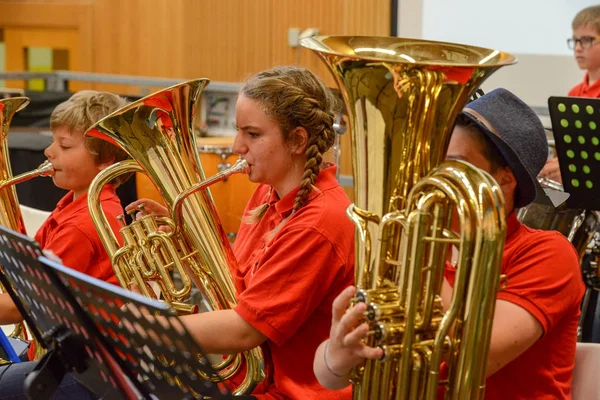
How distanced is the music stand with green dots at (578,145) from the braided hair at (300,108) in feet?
3.04

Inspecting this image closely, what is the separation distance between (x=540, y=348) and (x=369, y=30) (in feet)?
16.7

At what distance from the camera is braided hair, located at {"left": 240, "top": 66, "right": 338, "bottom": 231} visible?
6.47ft

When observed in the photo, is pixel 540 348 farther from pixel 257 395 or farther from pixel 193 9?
pixel 193 9

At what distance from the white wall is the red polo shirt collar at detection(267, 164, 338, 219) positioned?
A: 3689mm

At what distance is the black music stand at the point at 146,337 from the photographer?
1337 mm

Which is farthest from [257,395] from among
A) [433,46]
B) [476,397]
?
[433,46]

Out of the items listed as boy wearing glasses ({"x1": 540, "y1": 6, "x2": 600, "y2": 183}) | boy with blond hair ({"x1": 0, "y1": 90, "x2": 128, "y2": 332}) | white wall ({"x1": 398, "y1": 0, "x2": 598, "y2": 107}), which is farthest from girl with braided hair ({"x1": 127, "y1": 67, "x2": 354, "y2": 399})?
white wall ({"x1": 398, "y1": 0, "x2": 598, "y2": 107})

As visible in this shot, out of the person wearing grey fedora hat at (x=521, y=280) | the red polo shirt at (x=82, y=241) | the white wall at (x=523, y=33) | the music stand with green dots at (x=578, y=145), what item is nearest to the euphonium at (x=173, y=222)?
the red polo shirt at (x=82, y=241)

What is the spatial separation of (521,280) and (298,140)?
0.63m

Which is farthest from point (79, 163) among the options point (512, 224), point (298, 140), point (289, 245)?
point (512, 224)

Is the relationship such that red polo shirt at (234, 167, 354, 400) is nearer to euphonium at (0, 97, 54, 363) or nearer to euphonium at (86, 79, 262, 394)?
euphonium at (86, 79, 262, 394)

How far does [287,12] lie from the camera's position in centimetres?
691

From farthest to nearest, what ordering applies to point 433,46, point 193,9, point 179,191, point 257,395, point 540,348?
point 193,9
point 179,191
point 257,395
point 540,348
point 433,46

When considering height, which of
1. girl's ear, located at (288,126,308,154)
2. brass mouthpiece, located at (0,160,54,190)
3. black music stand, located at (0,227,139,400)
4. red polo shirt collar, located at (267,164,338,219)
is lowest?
black music stand, located at (0,227,139,400)
